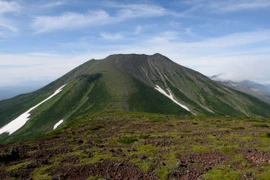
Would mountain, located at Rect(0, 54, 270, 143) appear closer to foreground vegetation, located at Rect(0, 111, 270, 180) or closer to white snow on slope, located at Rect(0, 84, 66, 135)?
white snow on slope, located at Rect(0, 84, 66, 135)

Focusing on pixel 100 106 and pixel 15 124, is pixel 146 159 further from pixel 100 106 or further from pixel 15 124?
pixel 15 124

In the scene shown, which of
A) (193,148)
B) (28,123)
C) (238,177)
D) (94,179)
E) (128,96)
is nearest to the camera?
(238,177)

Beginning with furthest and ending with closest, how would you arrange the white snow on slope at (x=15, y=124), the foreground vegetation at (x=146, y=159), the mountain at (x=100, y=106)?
the mountain at (x=100, y=106) < the white snow on slope at (x=15, y=124) < the foreground vegetation at (x=146, y=159)

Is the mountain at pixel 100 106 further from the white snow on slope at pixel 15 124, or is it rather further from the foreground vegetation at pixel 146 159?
the foreground vegetation at pixel 146 159

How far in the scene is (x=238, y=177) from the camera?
684 inches

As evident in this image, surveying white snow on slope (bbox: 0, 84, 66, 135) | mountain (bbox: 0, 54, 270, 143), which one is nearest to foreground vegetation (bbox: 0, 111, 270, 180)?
mountain (bbox: 0, 54, 270, 143)

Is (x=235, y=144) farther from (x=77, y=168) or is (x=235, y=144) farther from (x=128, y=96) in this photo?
(x=128, y=96)

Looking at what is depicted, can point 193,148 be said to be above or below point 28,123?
above

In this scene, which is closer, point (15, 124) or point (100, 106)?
point (15, 124)

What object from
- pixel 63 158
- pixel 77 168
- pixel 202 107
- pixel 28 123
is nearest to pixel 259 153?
pixel 77 168

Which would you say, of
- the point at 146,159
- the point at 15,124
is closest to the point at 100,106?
the point at 15,124

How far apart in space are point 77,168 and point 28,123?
4939 inches

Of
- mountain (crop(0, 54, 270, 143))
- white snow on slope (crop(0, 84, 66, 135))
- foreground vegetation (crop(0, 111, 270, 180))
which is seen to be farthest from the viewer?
mountain (crop(0, 54, 270, 143))

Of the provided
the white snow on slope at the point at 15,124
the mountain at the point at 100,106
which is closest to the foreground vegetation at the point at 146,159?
the mountain at the point at 100,106
